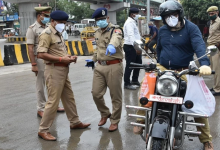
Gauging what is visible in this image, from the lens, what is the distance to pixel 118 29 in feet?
14.8

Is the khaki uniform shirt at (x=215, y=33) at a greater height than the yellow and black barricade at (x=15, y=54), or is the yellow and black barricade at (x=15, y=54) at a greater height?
the khaki uniform shirt at (x=215, y=33)

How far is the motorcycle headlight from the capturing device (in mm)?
2977

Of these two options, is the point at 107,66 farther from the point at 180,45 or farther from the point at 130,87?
the point at 130,87

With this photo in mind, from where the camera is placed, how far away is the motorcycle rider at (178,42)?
3539mm

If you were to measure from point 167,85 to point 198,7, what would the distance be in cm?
1913

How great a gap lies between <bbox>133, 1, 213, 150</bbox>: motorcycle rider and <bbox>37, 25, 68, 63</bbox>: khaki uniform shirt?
1562 millimetres

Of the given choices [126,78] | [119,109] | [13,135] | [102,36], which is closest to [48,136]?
[13,135]

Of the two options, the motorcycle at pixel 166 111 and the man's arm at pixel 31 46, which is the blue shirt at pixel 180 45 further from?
the man's arm at pixel 31 46

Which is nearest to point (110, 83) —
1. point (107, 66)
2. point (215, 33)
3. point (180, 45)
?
point (107, 66)

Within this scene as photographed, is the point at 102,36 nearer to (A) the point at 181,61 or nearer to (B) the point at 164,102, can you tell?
(A) the point at 181,61

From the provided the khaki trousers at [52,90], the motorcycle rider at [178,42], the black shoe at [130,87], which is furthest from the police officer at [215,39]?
the khaki trousers at [52,90]

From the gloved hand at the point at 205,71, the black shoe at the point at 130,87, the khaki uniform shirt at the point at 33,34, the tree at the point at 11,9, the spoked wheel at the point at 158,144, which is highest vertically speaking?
the tree at the point at 11,9

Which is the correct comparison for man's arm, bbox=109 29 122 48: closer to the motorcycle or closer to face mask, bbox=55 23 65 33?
face mask, bbox=55 23 65 33

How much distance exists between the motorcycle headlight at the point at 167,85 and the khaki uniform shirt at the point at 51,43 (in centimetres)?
189
